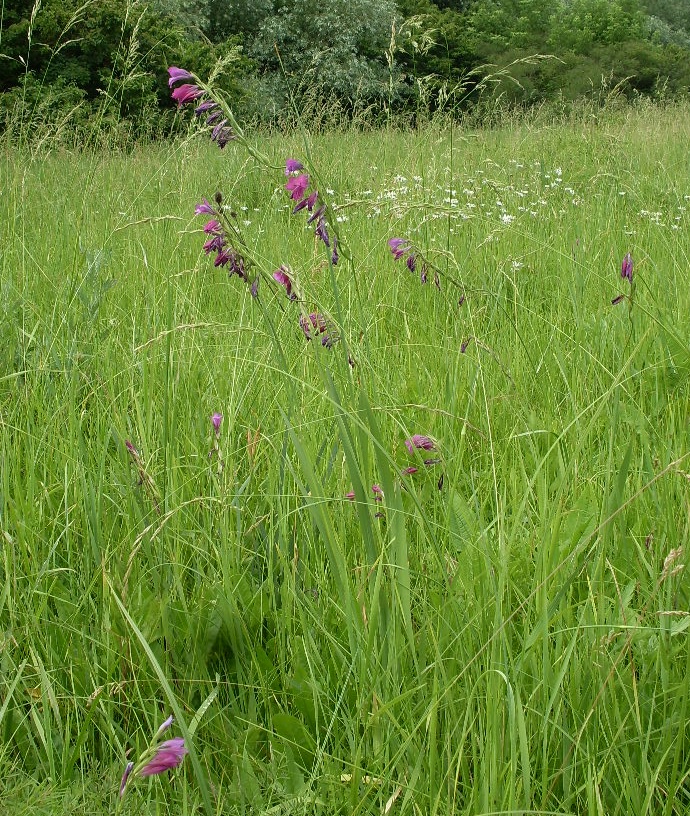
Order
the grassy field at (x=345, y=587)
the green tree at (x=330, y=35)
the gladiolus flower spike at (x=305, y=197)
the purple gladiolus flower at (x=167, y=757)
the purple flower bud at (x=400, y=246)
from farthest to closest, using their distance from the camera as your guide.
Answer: the green tree at (x=330, y=35) < the purple flower bud at (x=400, y=246) < the gladiolus flower spike at (x=305, y=197) < the grassy field at (x=345, y=587) < the purple gladiolus flower at (x=167, y=757)

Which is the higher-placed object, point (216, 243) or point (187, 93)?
point (187, 93)

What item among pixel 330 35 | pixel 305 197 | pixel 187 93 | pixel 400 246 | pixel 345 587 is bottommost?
pixel 345 587

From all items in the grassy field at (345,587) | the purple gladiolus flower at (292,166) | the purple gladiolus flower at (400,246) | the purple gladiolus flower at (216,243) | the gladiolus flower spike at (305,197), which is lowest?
the grassy field at (345,587)

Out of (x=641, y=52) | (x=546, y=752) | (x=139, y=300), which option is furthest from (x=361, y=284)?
(x=641, y=52)

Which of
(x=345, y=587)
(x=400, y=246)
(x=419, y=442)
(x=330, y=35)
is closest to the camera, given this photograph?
(x=345, y=587)

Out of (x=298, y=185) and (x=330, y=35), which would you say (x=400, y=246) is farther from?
(x=330, y=35)

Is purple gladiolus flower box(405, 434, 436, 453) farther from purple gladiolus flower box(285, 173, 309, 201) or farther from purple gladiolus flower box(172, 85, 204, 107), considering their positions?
purple gladiolus flower box(172, 85, 204, 107)

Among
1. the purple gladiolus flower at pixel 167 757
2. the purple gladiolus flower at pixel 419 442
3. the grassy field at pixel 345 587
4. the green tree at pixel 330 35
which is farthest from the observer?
the green tree at pixel 330 35

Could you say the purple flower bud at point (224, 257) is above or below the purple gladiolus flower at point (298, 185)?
below

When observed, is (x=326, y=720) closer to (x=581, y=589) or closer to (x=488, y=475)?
(x=581, y=589)

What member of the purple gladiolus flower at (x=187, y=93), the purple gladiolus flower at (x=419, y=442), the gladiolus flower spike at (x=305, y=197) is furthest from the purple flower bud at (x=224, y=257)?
the purple gladiolus flower at (x=419, y=442)

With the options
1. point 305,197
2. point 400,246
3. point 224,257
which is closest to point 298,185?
point 305,197

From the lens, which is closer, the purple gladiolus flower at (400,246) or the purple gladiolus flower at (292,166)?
the purple gladiolus flower at (292,166)

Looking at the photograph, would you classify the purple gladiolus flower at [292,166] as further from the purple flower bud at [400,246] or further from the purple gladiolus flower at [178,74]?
the purple flower bud at [400,246]
